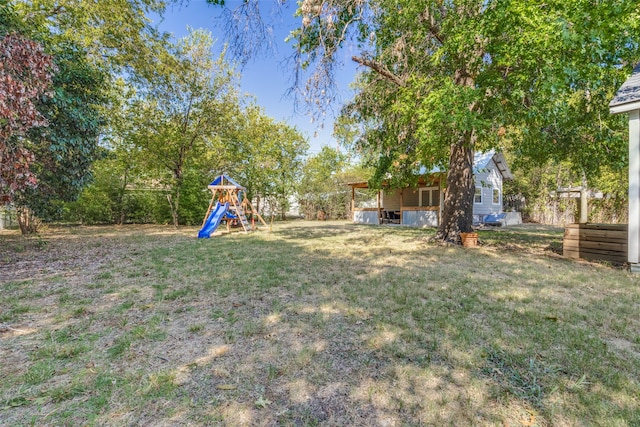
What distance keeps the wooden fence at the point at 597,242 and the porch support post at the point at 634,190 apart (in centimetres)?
122

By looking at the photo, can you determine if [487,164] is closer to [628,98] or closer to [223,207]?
[628,98]

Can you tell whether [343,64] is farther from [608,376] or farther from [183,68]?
[183,68]

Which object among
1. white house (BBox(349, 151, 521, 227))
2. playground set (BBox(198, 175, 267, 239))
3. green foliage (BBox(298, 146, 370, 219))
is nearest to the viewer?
playground set (BBox(198, 175, 267, 239))

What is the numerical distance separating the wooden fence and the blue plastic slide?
1015 centimetres

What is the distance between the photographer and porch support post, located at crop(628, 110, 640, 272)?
4.61 metres

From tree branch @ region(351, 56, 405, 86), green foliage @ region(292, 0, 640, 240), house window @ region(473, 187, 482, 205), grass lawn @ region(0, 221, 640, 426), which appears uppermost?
tree branch @ region(351, 56, 405, 86)

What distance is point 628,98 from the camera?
15.2 feet

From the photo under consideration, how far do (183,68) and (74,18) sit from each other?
11.0 feet

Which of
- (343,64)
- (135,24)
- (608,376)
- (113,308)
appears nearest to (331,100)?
(343,64)

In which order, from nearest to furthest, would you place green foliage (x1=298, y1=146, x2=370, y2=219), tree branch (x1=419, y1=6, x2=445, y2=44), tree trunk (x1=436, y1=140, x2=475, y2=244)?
tree branch (x1=419, y1=6, x2=445, y2=44) < tree trunk (x1=436, y1=140, x2=475, y2=244) < green foliage (x1=298, y1=146, x2=370, y2=219)

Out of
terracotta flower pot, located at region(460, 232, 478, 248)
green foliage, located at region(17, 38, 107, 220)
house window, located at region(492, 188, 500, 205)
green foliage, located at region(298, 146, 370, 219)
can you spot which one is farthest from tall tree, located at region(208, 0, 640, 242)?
green foliage, located at region(298, 146, 370, 219)

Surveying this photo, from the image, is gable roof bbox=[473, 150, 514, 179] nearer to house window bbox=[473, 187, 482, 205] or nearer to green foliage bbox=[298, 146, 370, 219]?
house window bbox=[473, 187, 482, 205]

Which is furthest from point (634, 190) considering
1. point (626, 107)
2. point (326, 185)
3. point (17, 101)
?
point (326, 185)

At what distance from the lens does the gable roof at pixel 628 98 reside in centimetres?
456
